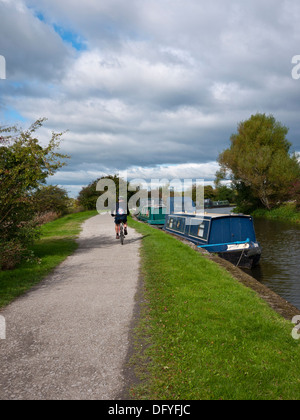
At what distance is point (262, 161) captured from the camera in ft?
118

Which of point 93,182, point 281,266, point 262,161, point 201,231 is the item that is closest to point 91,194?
point 93,182

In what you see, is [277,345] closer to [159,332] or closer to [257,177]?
[159,332]

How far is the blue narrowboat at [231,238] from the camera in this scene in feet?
40.6

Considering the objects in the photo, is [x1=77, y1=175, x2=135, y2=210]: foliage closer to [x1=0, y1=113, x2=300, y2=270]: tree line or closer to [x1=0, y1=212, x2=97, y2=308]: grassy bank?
[x1=0, y1=113, x2=300, y2=270]: tree line

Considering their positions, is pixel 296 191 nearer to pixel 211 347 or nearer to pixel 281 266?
pixel 281 266

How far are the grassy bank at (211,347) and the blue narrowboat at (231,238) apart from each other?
5981mm

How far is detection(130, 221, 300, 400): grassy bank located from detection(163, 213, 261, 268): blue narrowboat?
5.98 metres

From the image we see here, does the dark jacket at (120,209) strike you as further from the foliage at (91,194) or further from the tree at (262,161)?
the foliage at (91,194)

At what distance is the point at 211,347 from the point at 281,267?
10.2 meters

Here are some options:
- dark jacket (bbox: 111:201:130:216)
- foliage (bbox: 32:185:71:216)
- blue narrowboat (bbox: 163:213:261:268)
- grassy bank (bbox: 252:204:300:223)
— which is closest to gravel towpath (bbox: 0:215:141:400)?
foliage (bbox: 32:185:71:216)

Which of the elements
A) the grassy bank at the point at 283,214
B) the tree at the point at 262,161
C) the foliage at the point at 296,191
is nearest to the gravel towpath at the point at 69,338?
the grassy bank at the point at 283,214

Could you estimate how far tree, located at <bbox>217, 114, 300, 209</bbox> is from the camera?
1387 inches

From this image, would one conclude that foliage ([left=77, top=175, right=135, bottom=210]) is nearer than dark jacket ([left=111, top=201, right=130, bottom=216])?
No

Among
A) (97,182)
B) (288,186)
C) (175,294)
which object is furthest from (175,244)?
(97,182)
